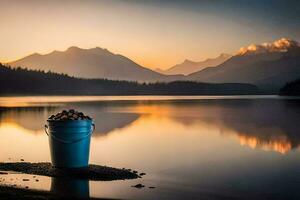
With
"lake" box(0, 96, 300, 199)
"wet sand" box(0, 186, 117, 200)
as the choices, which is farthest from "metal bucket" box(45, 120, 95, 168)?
"wet sand" box(0, 186, 117, 200)

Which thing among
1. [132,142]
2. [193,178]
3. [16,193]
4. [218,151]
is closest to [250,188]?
[193,178]

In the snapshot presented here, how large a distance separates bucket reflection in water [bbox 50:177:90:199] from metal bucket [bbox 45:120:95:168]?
0.86m

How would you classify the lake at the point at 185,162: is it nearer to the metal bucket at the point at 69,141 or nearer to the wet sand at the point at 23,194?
the wet sand at the point at 23,194

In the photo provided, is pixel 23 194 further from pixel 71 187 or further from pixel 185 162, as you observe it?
pixel 185 162

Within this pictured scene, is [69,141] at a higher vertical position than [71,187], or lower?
higher

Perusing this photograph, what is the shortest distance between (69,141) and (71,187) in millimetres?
1720

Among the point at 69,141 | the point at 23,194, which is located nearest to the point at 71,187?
the point at 23,194

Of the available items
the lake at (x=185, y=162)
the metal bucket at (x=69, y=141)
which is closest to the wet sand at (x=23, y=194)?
the lake at (x=185, y=162)

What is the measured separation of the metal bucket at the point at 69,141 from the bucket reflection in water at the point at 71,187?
0.86 meters

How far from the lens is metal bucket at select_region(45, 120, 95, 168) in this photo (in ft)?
37.5

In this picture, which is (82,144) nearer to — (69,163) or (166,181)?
(69,163)

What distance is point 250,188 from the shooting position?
35.2 feet

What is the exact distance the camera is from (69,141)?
11.4 m

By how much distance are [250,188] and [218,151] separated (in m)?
7.48
